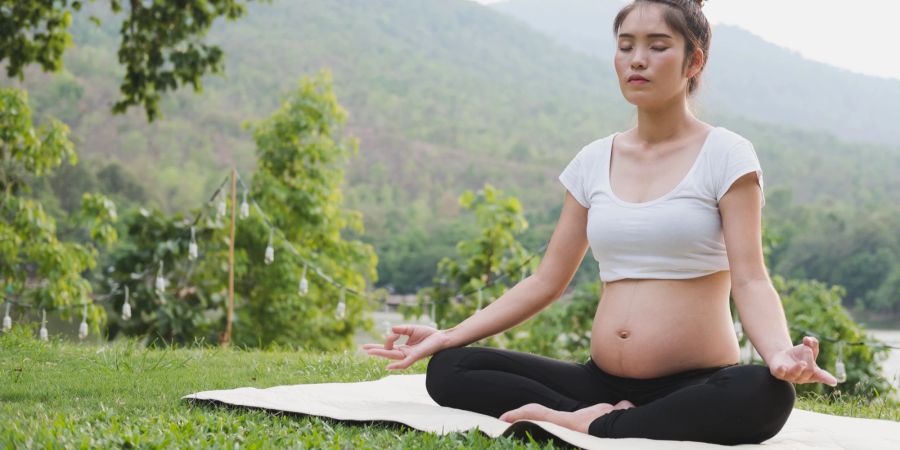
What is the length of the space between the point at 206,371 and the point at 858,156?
28041 mm

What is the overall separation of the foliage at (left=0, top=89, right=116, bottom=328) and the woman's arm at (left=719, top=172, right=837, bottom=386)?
632 cm

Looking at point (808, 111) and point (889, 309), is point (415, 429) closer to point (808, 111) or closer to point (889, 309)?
point (889, 309)

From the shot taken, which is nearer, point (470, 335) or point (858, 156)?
point (470, 335)

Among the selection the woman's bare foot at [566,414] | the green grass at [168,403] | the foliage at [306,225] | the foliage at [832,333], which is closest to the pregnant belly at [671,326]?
Answer: the woman's bare foot at [566,414]

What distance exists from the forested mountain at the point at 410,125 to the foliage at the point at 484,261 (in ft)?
31.6

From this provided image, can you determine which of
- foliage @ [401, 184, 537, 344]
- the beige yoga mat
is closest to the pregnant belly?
the beige yoga mat

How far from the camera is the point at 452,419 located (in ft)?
7.90

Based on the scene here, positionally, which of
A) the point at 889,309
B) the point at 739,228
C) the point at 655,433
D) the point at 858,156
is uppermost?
the point at 858,156

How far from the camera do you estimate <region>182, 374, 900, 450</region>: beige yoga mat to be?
2154 millimetres

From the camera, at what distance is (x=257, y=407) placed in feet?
8.39

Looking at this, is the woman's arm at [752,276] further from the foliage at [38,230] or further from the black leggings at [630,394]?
the foliage at [38,230]

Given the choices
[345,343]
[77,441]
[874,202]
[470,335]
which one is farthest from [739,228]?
[874,202]

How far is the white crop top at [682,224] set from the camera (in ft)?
→ 7.41

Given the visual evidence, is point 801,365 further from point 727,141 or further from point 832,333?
point 832,333
